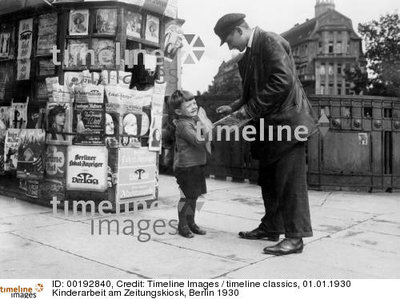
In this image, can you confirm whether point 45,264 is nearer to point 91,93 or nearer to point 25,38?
point 91,93

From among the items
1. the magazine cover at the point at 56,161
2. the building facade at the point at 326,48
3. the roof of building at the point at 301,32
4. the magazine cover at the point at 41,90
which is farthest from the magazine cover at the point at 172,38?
the roof of building at the point at 301,32

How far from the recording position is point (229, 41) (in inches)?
152

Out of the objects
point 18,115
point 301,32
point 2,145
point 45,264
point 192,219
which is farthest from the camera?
point 301,32

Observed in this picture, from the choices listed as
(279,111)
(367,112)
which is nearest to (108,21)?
(279,111)

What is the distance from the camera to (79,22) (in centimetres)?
527

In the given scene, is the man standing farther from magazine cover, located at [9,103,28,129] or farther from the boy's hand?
magazine cover, located at [9,103,28,129]

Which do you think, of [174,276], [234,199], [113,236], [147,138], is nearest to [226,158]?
[234,199]

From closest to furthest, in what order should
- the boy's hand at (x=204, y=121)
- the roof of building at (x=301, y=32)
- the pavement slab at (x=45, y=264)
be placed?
the pavement slab at (x=45, y=264)
the boy's hand at (x=204, y=121)
the roof of building at (x=301, y=32)

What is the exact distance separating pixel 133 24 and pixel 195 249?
3002 mm

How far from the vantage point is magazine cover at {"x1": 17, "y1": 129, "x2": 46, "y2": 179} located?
548cm

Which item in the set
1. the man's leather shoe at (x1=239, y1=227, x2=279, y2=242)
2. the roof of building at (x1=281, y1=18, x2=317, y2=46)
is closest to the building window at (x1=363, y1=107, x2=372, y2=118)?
the man's leather shoe at (x1=239, y1=227, x2=279, y2=242)

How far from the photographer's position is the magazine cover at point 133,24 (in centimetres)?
528

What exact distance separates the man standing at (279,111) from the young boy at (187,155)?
1.47 feet

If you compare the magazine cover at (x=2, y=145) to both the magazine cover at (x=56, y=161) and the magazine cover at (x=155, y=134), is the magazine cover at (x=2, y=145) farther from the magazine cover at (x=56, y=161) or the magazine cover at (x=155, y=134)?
the magazine cover at (x=155, y=134)
